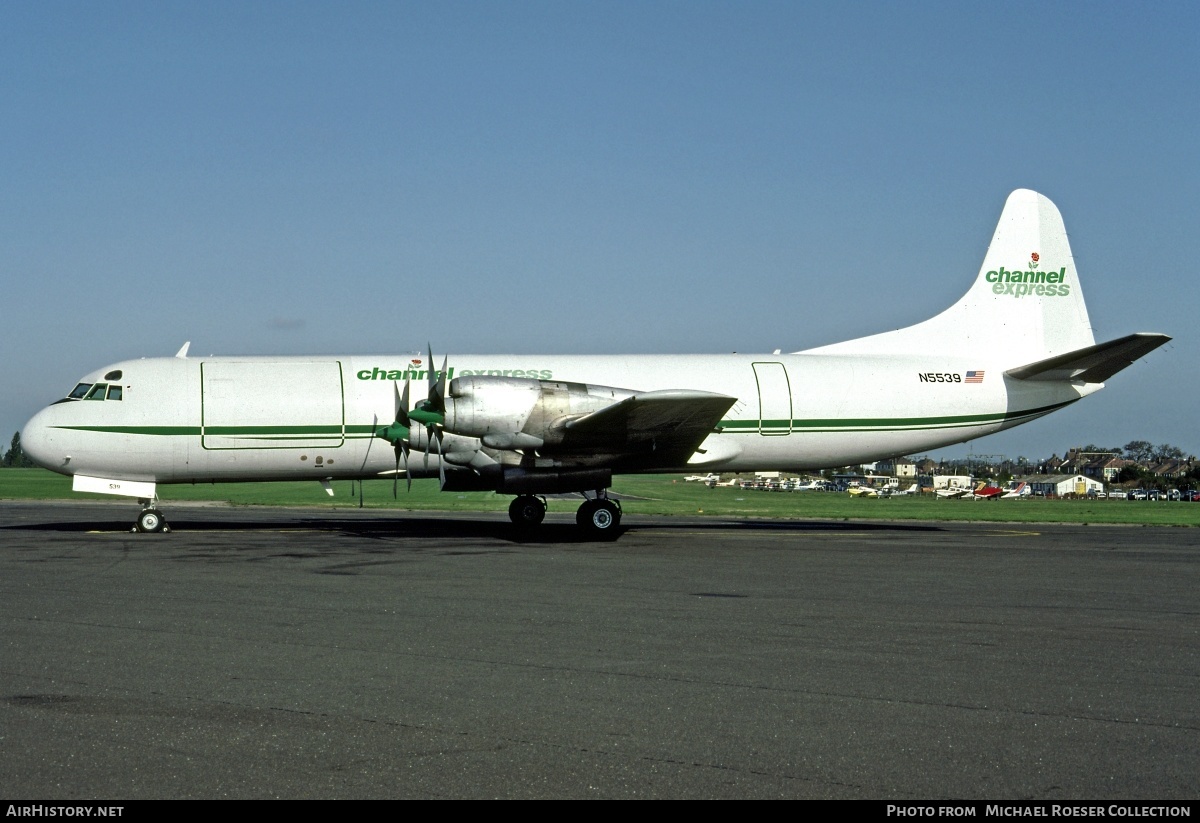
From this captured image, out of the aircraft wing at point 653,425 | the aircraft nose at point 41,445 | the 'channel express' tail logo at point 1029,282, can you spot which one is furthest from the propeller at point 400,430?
the 'channel express' tail logo at point 1029,282

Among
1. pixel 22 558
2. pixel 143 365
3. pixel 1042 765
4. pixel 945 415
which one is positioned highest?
pixel 143 365

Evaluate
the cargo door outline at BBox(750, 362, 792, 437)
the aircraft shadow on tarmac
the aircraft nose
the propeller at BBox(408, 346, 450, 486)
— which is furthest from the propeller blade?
the aircraft nose

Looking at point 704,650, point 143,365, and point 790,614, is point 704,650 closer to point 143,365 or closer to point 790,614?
point 790,614

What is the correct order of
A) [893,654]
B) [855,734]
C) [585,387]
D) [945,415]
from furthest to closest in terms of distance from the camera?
[945,415] < [585,387] < [893,654] < [855,734]

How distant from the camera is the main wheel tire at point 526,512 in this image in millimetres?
28281

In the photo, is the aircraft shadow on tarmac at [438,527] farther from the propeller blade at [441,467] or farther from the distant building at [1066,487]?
the distant building at [1066,487]

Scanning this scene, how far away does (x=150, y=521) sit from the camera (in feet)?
85.4

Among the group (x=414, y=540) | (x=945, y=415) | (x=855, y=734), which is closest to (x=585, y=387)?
(x=414, y=540)

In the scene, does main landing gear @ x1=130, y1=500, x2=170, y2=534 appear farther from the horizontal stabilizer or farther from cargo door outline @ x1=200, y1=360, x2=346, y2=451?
the horizontal stabilizer

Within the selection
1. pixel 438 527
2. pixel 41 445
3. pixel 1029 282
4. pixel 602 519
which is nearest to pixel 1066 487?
pixel 1029 282

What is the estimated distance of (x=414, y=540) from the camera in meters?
24.2

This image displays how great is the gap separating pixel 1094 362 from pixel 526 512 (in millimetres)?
15060

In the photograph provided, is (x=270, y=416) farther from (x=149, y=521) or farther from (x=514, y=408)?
(x=514, y=408)

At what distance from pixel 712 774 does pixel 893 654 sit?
4285mm
